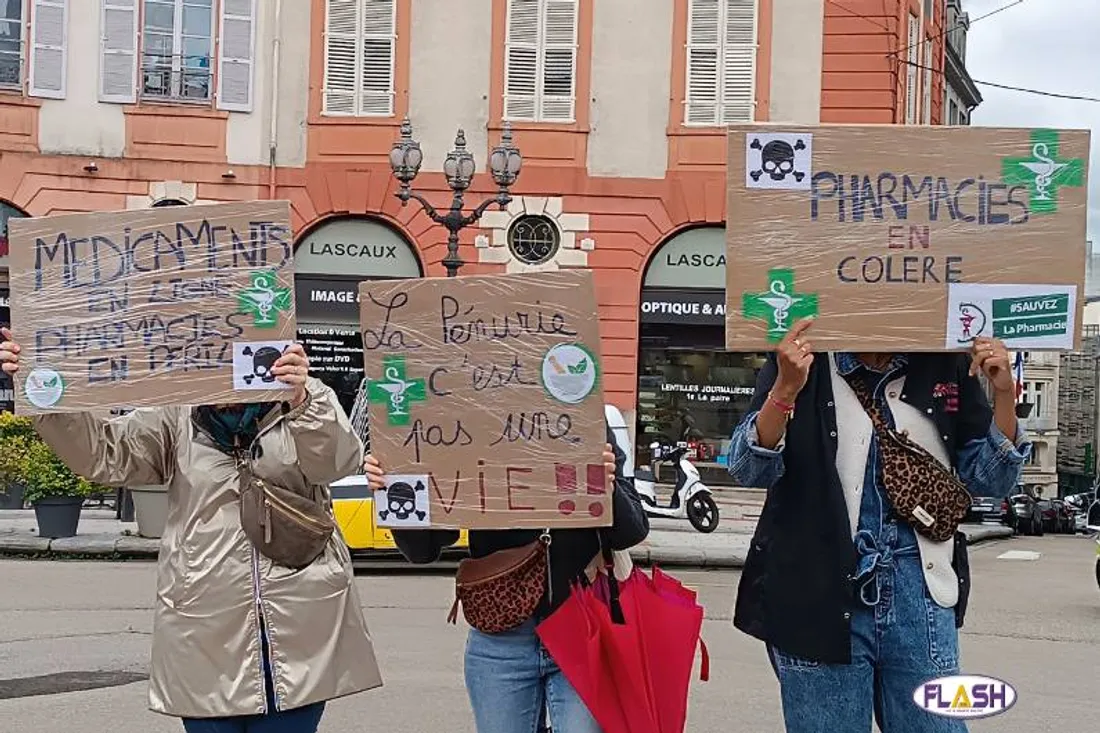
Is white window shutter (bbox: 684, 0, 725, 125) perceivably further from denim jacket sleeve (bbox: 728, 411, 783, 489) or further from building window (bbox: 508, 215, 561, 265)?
denim jacket sleeve (bbox: 728, 411, 783, 489)

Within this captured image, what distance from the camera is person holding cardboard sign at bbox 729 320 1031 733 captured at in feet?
11.8

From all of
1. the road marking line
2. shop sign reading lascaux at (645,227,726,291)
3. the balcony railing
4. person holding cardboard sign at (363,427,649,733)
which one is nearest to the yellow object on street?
person holding cardboard sign at (363,427,649,733)

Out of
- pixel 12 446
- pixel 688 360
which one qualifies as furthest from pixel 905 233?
pixel 688 360

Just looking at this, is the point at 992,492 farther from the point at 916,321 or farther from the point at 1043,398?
the point at 1043,398

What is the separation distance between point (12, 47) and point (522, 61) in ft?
26.5

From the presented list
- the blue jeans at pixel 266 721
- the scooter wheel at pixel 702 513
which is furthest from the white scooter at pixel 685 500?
the blue jeans at pixel 266 721

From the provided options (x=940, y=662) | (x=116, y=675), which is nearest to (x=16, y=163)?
(x=116, y=675)

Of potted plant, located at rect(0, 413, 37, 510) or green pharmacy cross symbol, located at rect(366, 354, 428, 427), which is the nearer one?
green pharmacy cross symbol, located at rect(366, 354, 428, 427)

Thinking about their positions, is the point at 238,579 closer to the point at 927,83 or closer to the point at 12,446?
the point at 12,446

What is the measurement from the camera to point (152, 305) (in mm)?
4125

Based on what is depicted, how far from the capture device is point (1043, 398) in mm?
89250

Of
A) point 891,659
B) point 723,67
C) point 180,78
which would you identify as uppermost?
point 723,67

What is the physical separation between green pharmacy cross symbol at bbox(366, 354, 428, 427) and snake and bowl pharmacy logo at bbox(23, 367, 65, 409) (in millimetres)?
848

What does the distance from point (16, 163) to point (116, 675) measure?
53.2ft
